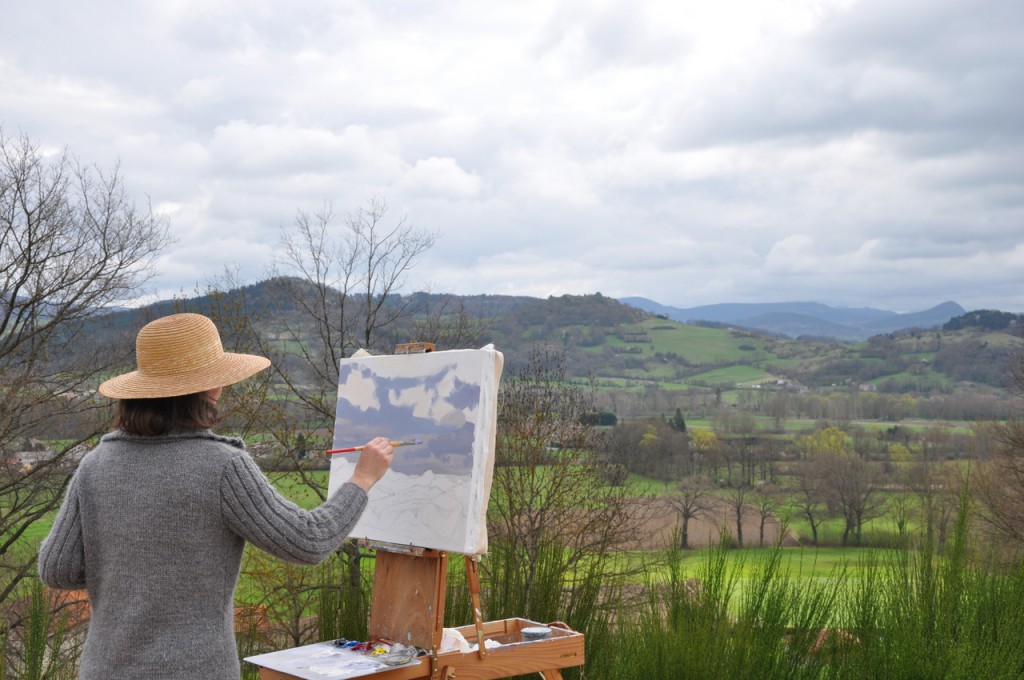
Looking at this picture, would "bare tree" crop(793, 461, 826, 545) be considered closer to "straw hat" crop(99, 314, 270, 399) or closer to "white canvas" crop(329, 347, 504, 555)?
"white canvas" crop(329, 347, 504, 555)

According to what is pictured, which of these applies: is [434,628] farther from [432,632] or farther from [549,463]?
[549,463]

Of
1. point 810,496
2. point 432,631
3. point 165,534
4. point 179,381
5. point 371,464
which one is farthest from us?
point 810,496

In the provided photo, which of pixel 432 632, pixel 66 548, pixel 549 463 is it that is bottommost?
pixel 549 463

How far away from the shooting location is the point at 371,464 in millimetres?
2340

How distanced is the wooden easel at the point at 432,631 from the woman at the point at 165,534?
3.04ft

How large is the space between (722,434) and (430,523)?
144 ft

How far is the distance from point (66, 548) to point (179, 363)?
0.47 metres

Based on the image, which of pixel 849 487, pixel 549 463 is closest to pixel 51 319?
pixel 549 463

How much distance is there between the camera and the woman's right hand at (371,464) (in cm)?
230

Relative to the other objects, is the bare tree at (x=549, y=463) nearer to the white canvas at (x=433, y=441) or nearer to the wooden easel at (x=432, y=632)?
the white canvas at (x=433, y=441)

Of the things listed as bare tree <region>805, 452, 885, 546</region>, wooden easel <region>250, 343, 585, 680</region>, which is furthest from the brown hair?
bare tree <region>805, 452, 885, 546</region>

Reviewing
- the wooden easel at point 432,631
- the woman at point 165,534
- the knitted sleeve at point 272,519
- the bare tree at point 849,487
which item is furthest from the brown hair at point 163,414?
the bare tree at point 849,487

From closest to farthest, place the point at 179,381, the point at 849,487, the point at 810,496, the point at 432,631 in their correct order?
the point at 179,381 → the point at 432,631 → the point at 849,487 → the point at 810,496

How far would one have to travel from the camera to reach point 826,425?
49562mm
